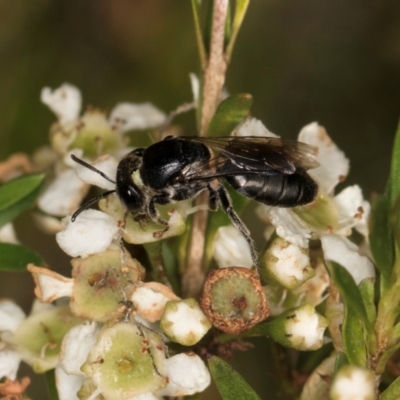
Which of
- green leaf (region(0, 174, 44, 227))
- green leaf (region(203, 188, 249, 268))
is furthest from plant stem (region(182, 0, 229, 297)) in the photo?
green leaf (region(0, 174, 44, 227))

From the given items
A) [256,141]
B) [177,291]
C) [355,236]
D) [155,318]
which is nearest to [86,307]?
[155,318]

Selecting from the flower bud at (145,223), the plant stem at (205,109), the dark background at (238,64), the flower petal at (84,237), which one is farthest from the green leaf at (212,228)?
the dark background at (238,64)

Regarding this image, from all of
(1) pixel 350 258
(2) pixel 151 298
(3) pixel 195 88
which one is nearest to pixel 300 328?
(1) pixel 350 258

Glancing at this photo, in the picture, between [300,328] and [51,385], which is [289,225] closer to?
[300,328]

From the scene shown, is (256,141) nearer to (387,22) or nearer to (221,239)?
(221,239)

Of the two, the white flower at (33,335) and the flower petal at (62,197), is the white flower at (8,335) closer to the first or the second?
the white flower at (33,335)

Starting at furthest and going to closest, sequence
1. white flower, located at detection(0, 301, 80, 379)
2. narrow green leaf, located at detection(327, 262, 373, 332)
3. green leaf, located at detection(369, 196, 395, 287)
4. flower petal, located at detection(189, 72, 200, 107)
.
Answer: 1. flower petal, located at detection(189, 72, 200, 107)
2. white flower, located at detection(0, 301, 80, 379)
3. green leaf, located at detection(369, 196, 395, 287)
4. narrow green leaf, located at detection(327, 262, 373, 332)

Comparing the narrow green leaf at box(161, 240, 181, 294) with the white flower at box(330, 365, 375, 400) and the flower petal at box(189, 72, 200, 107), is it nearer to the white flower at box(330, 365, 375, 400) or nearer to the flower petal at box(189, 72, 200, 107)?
the flower petal at box(189, 72, 200, 107)
